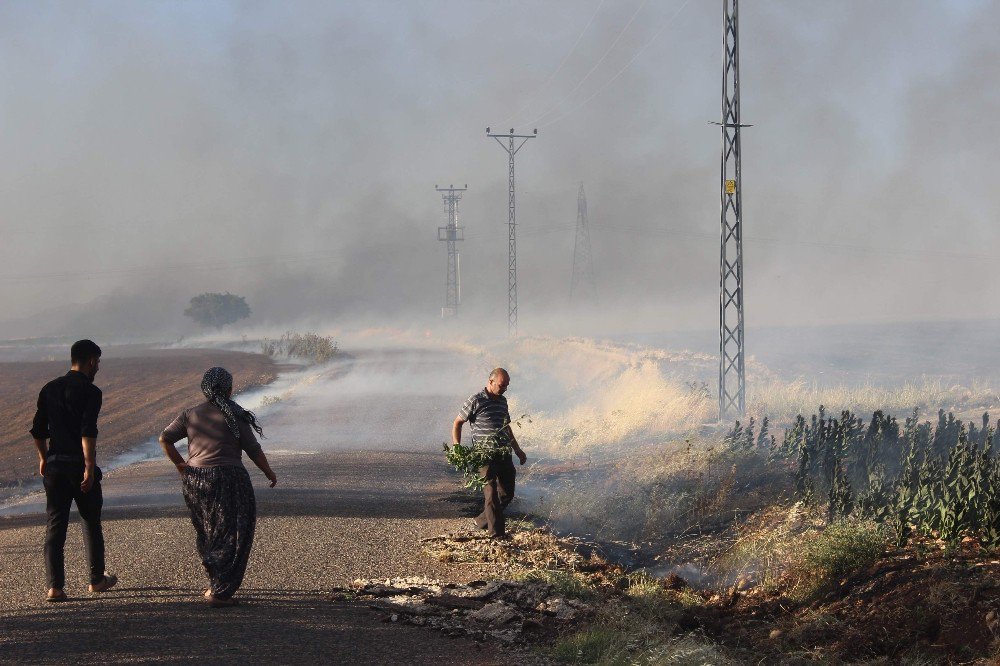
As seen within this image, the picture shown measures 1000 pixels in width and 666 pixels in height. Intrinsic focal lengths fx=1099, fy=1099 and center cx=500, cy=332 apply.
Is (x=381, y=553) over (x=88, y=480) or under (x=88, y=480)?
under

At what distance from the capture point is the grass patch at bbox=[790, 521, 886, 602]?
820cm

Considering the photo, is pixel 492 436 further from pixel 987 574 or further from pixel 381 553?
pixel 987 574

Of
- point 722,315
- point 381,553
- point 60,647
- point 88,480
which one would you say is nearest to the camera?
point 60,647

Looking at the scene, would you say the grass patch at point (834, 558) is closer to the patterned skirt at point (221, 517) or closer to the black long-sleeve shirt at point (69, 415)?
the patterned skirt at point (221, 517)

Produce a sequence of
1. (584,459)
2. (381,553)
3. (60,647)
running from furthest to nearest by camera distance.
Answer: (584,459) < (381,553) < (60,647)

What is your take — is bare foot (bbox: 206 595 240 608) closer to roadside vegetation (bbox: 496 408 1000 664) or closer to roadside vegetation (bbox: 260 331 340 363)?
roadside vegetation (bbox: 496 408 1000 664)

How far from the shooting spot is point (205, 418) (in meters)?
7.84

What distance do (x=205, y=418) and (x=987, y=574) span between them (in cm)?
540

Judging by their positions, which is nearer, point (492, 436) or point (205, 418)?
point (205, 418)

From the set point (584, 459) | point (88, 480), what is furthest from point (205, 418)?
point (584, 459)

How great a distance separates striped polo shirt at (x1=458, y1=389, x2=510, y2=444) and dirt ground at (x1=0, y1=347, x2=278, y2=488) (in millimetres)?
8470

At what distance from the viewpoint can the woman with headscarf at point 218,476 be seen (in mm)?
7656

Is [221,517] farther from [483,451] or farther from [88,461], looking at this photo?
[483,451]

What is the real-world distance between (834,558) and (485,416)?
353 centimetres
